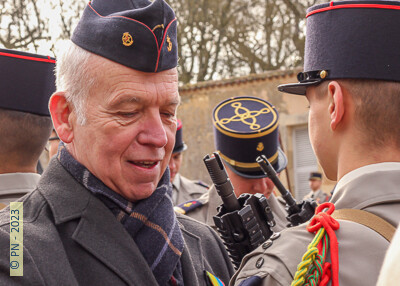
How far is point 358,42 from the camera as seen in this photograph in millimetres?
2488

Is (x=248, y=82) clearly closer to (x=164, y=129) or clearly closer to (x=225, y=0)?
(x=225, y=0)

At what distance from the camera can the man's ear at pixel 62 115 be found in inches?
92.4

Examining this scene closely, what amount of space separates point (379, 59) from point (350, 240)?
695mm

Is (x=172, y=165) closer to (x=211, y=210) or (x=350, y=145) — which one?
(x=211, y=210)

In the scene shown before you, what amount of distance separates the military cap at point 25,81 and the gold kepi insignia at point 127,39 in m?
1.14

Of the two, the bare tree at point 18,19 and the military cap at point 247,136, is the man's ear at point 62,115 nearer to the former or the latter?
the military cap at point 247,136

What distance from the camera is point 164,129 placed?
2367 millimetres

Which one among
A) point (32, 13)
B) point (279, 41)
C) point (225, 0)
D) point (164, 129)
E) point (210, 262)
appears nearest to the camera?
point (164, 129)

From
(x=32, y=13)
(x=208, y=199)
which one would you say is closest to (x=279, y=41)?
(x=32, y=13)

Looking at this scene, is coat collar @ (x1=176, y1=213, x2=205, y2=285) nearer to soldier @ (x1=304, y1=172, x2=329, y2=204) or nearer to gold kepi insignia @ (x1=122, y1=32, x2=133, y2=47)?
gold kepi insignia @ (x1=122, y1=32, x2=133, y2=47)

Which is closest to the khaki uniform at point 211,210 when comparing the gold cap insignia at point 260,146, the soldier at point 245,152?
the soldier at point 245,152

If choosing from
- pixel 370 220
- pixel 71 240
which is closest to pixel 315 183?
pixel 370 220

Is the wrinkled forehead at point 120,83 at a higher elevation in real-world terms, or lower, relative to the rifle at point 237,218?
higher

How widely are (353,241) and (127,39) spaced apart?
1020mm
